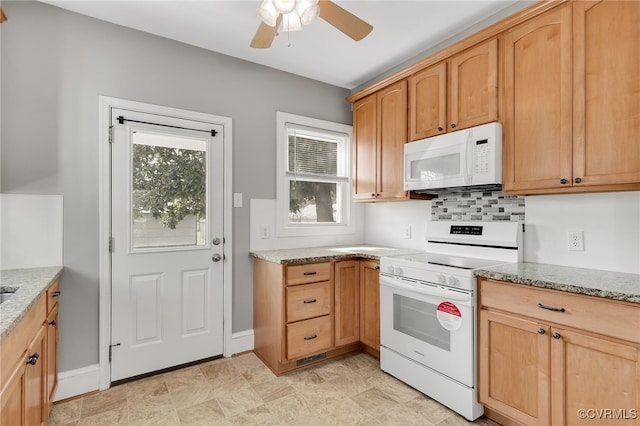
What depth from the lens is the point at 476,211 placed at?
256 cm

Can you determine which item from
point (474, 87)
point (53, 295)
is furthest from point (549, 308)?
point (53, 295)

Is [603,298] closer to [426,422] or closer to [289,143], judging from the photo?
[426,422]

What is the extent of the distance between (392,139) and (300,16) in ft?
5.08

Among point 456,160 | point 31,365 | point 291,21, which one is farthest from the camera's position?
point 456,160

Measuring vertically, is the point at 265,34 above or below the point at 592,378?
above

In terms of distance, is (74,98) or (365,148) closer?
(74,98)

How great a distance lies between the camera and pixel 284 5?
1.53 m

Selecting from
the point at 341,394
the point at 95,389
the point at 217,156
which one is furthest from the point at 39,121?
the point at 341,394

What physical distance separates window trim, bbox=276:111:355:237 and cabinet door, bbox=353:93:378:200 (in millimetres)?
232

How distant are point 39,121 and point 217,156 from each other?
3.85 ft

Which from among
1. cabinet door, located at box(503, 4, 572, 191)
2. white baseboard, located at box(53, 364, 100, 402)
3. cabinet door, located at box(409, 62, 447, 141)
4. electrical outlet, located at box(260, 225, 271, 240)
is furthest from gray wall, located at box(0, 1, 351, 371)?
cabinet door, located at box(503, 4, 572, 191)

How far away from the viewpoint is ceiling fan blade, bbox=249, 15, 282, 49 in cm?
178

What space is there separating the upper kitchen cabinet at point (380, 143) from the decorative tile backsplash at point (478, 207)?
359 mm

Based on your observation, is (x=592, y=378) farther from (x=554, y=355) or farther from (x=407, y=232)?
Result: (x=407, y=232)
